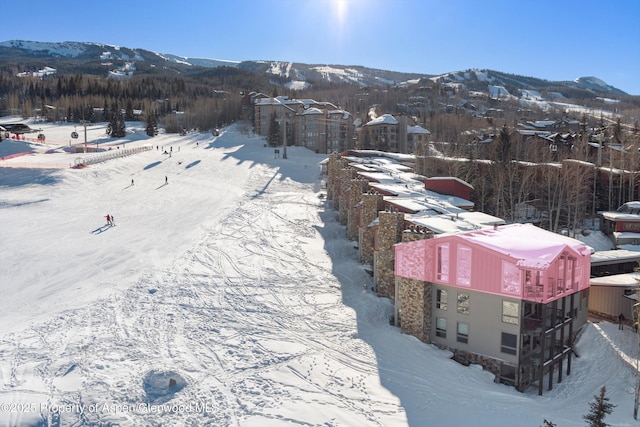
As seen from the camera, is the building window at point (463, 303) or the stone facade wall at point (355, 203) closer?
the building window at point (463, 303)

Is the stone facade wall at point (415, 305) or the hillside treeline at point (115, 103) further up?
the hillside treeline at point (115, 103)

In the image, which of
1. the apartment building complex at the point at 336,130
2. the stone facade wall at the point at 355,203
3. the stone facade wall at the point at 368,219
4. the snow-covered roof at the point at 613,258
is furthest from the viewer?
the apartment building complex at the point at 336,130

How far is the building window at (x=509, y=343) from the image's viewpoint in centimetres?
1747

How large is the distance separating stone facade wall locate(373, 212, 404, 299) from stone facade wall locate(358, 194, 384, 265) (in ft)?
9.22

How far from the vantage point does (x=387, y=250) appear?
2378 centimetres

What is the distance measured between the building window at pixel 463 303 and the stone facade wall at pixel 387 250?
197 inches

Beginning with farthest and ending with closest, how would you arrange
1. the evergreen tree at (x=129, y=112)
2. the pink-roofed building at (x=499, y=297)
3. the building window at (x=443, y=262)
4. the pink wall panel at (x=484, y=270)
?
1. the evergreen tree at (x=129, y=112)
2. the building window at (x=443, y=262)
3. the pink-roofed building at (x=499, y=297)
4. the pink wall panel at (x=484, y=270)

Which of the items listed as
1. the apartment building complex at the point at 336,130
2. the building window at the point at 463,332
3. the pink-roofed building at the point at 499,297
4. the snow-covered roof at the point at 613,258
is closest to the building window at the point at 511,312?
the pink-roofed building at the point at 499,297

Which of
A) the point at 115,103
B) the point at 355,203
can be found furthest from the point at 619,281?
the point at 115,103

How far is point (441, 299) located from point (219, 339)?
30.3ft

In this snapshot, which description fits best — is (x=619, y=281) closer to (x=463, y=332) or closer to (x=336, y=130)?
(x=463, y=332)

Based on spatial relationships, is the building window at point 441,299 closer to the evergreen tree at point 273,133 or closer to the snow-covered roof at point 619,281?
the snow-covered roof at point 619,281

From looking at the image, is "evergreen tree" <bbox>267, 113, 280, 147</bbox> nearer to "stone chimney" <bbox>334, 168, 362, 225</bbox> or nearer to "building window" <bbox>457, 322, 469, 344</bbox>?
"stone chimney" <bbox>334, 168, 362, 225</bbox>

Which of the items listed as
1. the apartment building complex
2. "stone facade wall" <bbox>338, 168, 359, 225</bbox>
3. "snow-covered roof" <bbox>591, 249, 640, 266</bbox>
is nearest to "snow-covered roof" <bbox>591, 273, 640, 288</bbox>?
"snow-covered roof" <bbox>591, 249, 640, 266</bbox>
